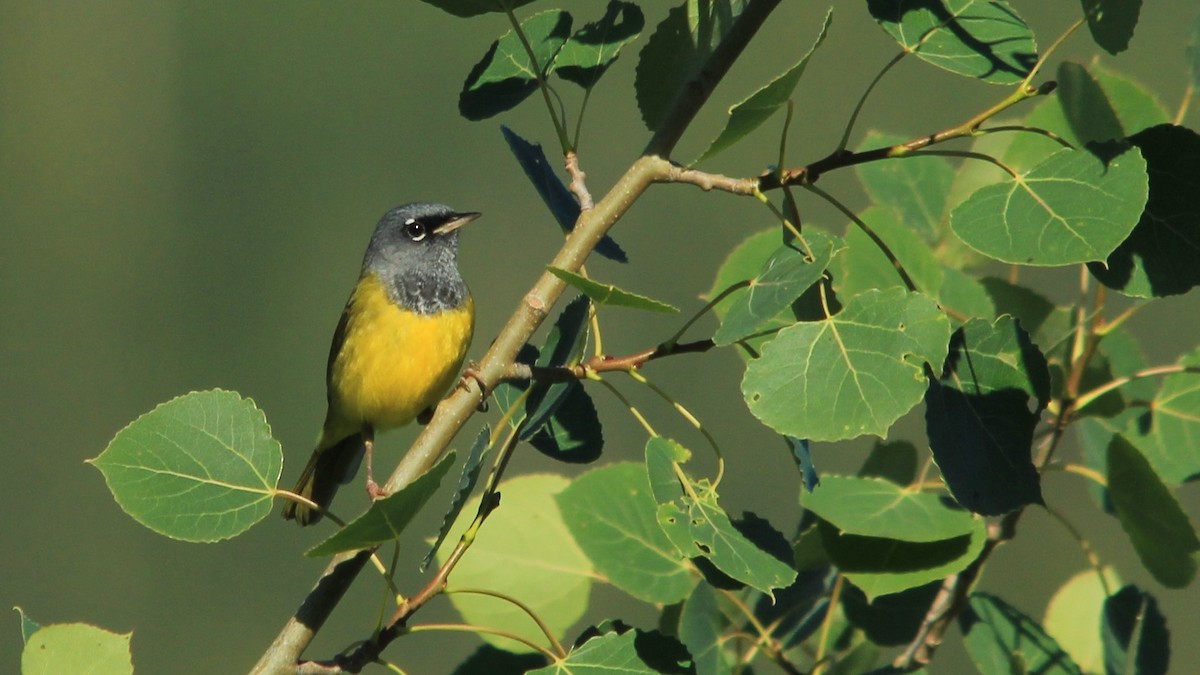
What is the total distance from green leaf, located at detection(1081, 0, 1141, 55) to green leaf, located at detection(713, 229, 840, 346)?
1.25ft

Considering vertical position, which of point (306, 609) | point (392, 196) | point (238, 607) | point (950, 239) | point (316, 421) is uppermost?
point (950, 239)

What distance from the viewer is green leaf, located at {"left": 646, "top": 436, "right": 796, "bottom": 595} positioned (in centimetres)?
127

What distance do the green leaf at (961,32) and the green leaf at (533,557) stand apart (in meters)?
0.79

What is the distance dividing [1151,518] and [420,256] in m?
1.88

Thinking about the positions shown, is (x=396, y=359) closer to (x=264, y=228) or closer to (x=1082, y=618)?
(x=1082, y=618)

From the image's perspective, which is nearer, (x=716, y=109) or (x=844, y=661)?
(x=844, y=661)

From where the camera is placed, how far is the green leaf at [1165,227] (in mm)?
1298

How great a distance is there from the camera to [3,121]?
16250mm

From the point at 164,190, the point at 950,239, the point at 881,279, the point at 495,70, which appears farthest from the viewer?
the point at 164,190

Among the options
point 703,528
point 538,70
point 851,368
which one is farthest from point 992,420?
point 538,70

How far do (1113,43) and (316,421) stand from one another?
12.5m

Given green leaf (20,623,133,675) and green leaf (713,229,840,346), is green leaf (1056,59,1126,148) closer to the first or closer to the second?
green leaf (713,229,840,346)

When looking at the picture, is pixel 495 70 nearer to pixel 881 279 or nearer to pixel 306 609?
pixel 881 279

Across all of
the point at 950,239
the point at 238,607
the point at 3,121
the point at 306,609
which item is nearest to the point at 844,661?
the point at 950,239
